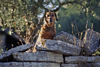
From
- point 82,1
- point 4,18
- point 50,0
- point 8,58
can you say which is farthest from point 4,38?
point 8,58

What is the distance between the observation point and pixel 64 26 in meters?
12.5

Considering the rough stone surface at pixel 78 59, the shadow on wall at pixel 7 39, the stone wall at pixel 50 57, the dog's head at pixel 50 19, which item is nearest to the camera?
the stone wall at pixel 50 57

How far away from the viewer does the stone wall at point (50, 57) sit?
3.87 meters

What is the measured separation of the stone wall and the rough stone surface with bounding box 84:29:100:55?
0.03m

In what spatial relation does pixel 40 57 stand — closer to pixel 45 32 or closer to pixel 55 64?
pixel 55 64

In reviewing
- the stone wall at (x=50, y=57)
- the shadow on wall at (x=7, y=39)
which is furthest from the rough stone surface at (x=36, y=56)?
the shadow on wall at (x=7, y=39)

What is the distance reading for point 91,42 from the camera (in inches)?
174

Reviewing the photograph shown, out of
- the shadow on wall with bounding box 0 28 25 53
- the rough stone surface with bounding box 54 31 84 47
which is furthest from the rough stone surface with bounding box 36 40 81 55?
the shadow on wall with bounding box 0 28 25 53

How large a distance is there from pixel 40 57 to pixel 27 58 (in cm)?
35

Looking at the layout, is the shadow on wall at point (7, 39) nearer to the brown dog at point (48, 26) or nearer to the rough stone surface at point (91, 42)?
the brown dog at point (48, 26)

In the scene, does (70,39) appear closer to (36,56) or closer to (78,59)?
(78,59)

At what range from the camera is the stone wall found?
387 cm

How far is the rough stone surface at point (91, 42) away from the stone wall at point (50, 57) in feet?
0.10

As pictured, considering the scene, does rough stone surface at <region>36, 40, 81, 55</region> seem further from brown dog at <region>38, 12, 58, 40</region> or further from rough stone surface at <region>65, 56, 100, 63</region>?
brown dog at <region>38, 12, 58, 40</region>
